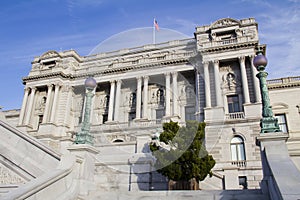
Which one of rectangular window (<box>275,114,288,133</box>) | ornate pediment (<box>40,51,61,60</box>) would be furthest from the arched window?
ornate pediment (<box>40,51,61,60</box>)

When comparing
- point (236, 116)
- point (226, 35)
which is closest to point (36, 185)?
point (236, 116)

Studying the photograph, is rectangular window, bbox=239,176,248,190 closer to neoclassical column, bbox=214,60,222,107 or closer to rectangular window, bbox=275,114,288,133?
neoclassical column, bbox=214,60,222,107

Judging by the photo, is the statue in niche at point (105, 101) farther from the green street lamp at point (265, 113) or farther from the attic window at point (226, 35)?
the green street lamp at point (265, 113)

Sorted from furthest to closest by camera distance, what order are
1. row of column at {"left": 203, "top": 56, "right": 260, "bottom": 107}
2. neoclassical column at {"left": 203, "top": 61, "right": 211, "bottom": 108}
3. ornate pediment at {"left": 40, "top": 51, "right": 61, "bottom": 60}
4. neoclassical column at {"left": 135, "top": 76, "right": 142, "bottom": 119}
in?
ornate pediment at {"left": 40, "top": 51, "right": 61, "bottom": 60}
neoclassical column at {"left": 135, "top": 76, "right": 142, "bottom": 119}
neoclassical column at {"left": 203, "top": 61, "right": 211, "bottom": 108}
row of column at {"left": 203, "top": 56, "right": 260, "bottom": 107}

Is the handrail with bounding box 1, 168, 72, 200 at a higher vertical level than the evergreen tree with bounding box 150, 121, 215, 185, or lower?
lower

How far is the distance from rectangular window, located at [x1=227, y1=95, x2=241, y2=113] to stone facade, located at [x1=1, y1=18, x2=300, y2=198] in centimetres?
4

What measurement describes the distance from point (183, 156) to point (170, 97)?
1929 centimetres

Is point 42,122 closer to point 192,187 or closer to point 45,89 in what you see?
point 45,89

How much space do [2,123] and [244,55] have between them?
1015 inches

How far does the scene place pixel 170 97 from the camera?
33625 mm

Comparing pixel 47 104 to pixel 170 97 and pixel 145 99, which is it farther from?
pixel 170 97

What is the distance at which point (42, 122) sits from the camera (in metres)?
37.4

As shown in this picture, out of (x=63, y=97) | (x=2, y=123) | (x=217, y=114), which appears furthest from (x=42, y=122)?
(x=2, y=123)

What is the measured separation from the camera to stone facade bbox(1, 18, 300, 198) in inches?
947
